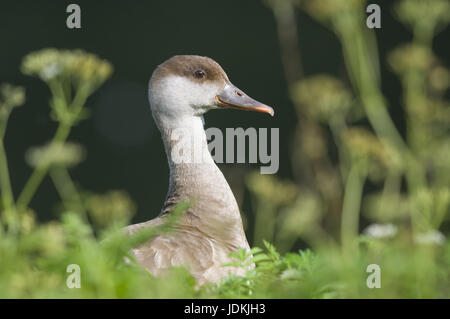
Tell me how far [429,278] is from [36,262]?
77 centimetres

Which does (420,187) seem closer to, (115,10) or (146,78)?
(146,78)

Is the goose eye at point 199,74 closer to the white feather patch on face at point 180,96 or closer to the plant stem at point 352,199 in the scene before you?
the white feather patch on face at point 180,96

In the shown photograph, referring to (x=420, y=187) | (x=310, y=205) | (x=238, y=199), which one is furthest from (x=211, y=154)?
(x=420, y=187)

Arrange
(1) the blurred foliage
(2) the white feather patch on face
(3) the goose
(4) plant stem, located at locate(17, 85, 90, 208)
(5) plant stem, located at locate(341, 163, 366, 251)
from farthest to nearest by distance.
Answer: (2) the white feather patch on face, (3) the goose, (5) plant stem, located at locate(341, 163, 366, 251), (4) plant stem, located at locate(17, 85, 90, 208), (1) the blurred foliage

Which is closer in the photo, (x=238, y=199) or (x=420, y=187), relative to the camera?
(x=420, y=187)

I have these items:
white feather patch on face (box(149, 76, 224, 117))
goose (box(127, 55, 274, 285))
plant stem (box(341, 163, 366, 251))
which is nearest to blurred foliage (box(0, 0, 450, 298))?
plant stem (box(341, 163, 366, 251))

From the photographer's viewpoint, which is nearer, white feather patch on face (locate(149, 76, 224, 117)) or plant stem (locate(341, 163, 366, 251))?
plant stem (locate(341, 163, 366, 251))

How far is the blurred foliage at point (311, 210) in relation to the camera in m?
1.54

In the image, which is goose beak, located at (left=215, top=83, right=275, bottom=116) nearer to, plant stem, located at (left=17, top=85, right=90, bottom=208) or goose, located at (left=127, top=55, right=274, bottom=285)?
goose, located at (left=127, top=55, right=274, bottom=285)

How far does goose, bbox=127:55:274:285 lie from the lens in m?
2.60

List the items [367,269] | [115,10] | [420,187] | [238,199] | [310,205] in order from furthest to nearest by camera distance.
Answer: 1. [115,10]
2. [238,199]
3. [310,205]
4. [420,187]
5. [367,269]

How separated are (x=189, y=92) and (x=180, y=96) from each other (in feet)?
0.15

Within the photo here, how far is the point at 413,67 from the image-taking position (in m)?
2.48

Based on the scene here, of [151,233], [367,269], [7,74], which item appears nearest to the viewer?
[151,233]
